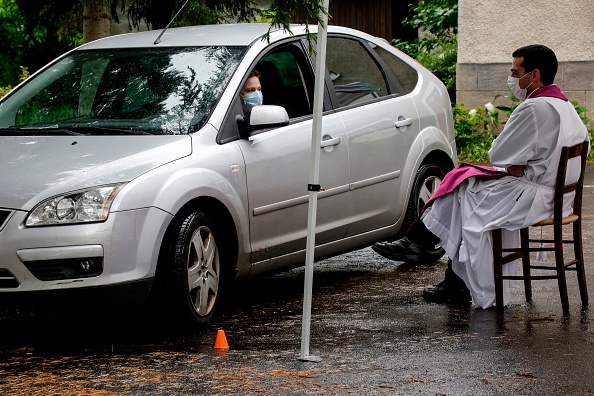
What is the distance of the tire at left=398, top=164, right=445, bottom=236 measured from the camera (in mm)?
8672

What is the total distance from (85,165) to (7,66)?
15856 mm

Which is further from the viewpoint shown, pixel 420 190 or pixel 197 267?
pixel 420 190

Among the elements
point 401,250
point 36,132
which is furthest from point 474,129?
point 36,132

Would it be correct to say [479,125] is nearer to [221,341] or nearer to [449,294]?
[449,294]

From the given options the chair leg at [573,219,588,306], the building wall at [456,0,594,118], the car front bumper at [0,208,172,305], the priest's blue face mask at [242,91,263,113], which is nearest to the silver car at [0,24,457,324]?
the car front bumper at [0,208,172,305]

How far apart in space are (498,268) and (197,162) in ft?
6.10

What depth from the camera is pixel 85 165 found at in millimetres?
6348

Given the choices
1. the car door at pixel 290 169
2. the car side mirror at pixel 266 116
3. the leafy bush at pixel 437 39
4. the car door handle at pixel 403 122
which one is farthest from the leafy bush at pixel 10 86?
the car side mirror at pixel 266 116

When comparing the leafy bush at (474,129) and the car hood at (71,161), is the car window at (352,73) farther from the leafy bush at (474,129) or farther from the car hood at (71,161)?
the leafy bush at (474,129)

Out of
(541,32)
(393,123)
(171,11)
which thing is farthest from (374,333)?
(541,32)

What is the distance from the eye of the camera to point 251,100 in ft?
24.6

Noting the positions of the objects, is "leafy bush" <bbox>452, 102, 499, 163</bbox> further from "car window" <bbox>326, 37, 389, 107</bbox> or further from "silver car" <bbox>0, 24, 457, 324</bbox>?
"car window" <bbox>326, 37, 389, 107</bbox>

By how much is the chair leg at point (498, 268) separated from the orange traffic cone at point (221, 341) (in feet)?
5.81

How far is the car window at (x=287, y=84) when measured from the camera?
7.86 m
